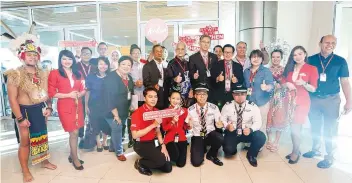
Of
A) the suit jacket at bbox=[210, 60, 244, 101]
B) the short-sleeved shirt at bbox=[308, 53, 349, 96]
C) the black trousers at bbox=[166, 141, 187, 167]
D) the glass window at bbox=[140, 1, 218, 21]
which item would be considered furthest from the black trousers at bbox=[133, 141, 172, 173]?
the glass window at bbox=[140, 1, 218, 21]

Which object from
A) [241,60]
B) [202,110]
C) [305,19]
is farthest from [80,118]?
[305,19]

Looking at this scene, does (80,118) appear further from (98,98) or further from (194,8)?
(194,8)

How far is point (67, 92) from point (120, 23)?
3.97m

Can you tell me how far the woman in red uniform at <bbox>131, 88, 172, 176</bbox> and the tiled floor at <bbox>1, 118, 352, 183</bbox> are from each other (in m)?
0.11

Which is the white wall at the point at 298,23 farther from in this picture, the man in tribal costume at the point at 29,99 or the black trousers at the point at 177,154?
the man in tribal costume at the point at 29,99

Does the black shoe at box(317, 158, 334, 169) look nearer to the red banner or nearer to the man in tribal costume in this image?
the red banner

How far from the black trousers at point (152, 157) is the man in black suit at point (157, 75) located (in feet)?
1.99

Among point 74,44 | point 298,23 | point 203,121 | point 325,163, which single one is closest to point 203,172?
point 203,121

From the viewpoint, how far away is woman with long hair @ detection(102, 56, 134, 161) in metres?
2.71

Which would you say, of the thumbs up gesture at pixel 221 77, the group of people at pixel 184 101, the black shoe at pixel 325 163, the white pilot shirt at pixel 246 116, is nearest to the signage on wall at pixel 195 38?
the group of people at pixel 184 101

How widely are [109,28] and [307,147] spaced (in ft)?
17.1

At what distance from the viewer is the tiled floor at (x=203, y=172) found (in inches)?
91.4

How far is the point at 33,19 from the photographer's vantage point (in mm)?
5812

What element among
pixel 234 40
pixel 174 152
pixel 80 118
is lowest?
pixel 174 152
